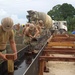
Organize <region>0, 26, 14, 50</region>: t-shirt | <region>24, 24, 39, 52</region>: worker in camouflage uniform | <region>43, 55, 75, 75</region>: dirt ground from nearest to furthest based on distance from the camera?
<region>0, 26, 14, 50</region>: t-shirt
<region>43, 55, 75, 75</region>: dirt ground
<region>24, 24, 39, 52</region>: worker in camouflage uniform

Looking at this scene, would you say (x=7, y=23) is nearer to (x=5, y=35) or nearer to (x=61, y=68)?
(x=5, y=35)

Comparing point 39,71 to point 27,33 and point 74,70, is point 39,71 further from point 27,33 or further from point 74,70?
point 27,33

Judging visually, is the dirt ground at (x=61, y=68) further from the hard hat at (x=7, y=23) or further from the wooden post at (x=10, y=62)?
the hard hat at (x=7, y=23)

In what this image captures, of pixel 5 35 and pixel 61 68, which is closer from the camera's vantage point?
pixel 5 35

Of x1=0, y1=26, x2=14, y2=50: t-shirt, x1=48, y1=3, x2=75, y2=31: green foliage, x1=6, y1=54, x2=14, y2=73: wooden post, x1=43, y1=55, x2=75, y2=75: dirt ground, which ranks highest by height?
x1=48, y1=3, x2=75, y2=31: green foliage

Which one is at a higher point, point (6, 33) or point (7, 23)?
point (7, 23)

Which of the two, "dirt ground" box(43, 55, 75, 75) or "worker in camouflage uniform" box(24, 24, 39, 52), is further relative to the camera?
"worker in camouflage uniform" box(24, 24, 39, 52)

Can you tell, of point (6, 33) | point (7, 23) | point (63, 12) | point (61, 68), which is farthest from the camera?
point (63, 12)

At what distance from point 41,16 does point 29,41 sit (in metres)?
16.3

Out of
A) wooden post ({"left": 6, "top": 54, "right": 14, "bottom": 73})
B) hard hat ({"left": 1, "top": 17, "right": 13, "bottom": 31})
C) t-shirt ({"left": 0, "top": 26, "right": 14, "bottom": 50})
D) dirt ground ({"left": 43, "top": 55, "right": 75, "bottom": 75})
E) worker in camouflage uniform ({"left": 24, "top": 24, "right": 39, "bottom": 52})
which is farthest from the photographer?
worker in camouflage uniform ({"left": 24, "top": 24, "right": 39, "bottom": 52})

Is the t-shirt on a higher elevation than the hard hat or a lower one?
lower

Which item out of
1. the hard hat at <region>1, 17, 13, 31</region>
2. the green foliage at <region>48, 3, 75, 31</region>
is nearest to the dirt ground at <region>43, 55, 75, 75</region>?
A: the hard hat at <region>1, 17, 13, 31</region>

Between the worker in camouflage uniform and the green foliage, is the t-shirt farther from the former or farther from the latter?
the green foliage

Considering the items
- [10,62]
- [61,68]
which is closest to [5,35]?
[10,62]
